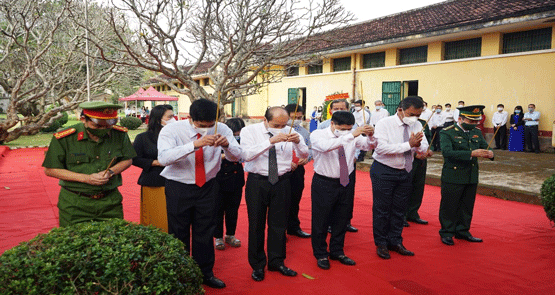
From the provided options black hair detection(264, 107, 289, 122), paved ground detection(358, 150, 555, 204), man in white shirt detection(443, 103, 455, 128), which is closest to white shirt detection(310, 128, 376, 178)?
black hair detection(264, 107, 289, 122)

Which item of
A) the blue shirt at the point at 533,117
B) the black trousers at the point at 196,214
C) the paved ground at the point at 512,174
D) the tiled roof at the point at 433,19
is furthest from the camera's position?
the blue shirt at the point at 533,117

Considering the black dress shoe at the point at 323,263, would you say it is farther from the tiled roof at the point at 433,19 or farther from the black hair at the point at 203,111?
the tiled roof at the point at 433,19

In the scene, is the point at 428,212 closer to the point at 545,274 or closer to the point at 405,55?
the point at 545,274

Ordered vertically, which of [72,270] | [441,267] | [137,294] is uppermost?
[72,270]

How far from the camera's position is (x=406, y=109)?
183 inches

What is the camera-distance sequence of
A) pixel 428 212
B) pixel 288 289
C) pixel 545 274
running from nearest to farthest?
pixel 288 289
pixel 545 274
pixel 428 212

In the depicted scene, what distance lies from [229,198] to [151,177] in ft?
3.43

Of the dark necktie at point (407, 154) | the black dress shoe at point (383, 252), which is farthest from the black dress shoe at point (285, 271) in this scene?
the dark necktie at point (407, 154)


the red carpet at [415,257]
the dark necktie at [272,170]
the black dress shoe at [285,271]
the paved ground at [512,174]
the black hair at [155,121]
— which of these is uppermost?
the black hair at [155,121]

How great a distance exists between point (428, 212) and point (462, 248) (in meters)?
1.81

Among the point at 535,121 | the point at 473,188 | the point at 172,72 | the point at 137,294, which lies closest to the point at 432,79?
the point at 535,121

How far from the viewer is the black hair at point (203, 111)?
11.5 feet

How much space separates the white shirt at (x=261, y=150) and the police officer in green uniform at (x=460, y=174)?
209cm

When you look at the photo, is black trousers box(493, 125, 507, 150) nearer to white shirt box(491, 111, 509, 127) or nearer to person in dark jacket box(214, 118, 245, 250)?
white shirt box(491, 111, 509, 127)
